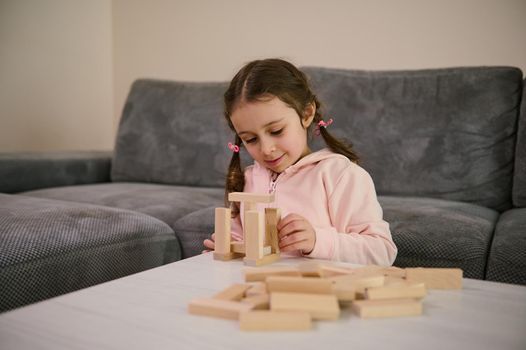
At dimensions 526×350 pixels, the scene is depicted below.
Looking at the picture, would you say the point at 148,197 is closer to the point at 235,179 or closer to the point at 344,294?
the point at 235,179

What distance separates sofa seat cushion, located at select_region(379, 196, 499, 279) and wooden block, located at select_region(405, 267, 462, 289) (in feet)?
1.92

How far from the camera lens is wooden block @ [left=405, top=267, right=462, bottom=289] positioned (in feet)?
2.47

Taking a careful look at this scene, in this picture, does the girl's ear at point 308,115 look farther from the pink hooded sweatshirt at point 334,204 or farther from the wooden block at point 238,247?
the wooden block at point 238,247

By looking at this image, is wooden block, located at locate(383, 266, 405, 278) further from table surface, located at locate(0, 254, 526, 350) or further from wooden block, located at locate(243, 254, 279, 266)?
wooden block, located at locate(243, 254, 279, 266)

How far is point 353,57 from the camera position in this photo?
261cm

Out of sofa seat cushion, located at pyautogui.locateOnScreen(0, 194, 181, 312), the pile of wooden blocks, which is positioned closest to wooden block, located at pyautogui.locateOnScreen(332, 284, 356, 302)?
the pile of wooden blocks

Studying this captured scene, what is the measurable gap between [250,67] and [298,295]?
77cm

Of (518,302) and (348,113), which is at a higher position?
(348,113)

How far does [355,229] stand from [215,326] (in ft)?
2.03

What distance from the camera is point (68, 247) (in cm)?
125

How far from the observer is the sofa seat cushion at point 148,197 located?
1755 mm

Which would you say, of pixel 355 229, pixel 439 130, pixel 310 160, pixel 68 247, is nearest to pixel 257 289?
pixel 355 229

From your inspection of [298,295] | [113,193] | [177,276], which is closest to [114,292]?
[177,276]

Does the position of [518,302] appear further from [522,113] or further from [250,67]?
[522,113]
